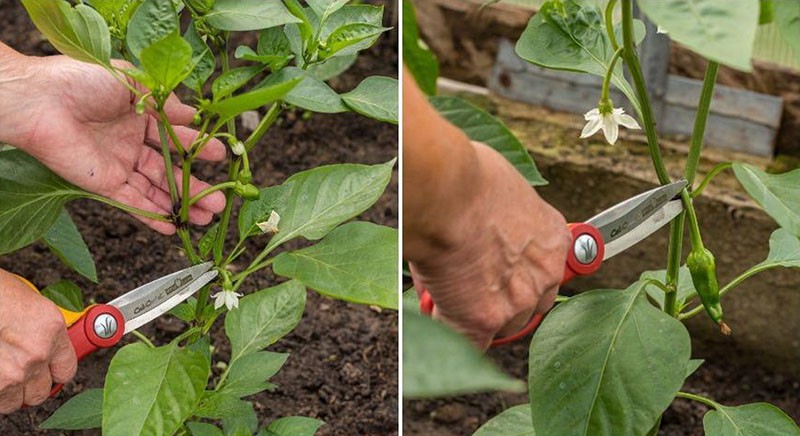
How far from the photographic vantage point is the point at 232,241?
76.2 inches

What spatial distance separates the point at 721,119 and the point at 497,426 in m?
1.05

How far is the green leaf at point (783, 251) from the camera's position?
1.19m

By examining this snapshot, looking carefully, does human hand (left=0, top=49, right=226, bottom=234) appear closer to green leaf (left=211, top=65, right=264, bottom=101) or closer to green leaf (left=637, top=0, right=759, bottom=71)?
green leaf (left=211, top=65, right=264, bottom=101)

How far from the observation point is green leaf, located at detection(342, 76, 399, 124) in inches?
41.3

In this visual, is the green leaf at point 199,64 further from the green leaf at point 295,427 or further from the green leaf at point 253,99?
the green leaf at point 295,427

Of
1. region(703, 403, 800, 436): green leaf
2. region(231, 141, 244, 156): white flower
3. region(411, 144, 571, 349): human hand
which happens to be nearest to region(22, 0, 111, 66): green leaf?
region(231, 141, 244, 156): white flower

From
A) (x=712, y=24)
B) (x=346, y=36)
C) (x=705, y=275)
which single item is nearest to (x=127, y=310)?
(x=346, y=36)

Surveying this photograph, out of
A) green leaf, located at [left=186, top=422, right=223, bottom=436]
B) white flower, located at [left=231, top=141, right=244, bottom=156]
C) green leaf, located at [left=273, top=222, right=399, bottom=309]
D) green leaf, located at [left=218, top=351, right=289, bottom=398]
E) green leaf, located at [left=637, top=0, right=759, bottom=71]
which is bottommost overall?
green leaf, located at [left=186, top=422, right=223, bottom=436]

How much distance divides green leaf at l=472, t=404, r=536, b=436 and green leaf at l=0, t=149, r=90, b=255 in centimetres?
52

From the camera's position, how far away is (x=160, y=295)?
1128mm

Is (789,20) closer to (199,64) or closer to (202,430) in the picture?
(199,64)

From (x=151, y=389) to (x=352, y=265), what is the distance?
A: 22 centimetres

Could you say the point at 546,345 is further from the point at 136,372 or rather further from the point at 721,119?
the point at 721,119

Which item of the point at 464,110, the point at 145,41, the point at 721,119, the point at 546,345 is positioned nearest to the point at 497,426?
the point at 546,345
